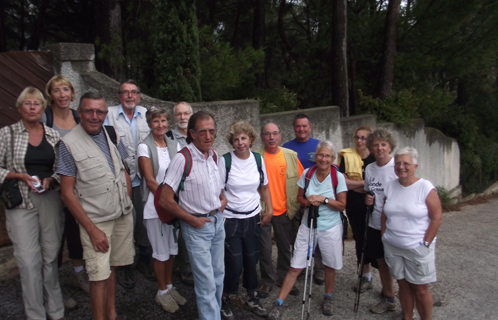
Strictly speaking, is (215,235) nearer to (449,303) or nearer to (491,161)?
(449,303)

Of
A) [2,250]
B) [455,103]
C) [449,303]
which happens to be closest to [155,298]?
[2,250]

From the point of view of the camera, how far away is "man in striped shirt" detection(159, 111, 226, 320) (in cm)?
323

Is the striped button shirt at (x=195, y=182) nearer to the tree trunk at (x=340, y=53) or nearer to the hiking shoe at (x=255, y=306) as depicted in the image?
the hiking shoe at (x=255, y=306)

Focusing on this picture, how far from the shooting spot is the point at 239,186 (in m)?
3.82

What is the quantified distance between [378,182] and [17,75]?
13.2ft

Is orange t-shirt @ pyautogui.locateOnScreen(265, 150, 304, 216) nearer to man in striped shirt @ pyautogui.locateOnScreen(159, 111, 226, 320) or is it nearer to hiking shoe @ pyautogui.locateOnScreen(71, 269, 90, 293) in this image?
man in striped shirt @ pyautogui.locateOnScreen(159, 111, 226, 320)

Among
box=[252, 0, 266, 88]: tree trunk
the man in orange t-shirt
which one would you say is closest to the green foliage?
box=[252, 0, 266, 88]: tree trunk

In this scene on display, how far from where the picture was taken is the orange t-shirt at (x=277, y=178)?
4281 millimetres

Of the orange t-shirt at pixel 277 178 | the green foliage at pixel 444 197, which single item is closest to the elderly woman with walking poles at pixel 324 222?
A: the orange t-shirt at pixel 277 178

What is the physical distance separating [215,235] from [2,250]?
2234 millimetres

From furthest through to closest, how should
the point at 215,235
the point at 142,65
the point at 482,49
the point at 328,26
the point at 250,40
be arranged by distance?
the point at 250,40 → the point at 328,26 → the point at 482,49 → the point at 142,65 → the point at 215,235

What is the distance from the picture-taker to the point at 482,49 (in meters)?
11.0

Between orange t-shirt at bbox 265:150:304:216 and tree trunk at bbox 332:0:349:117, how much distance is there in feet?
18.9

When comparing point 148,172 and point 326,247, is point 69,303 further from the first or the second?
point 326,247
